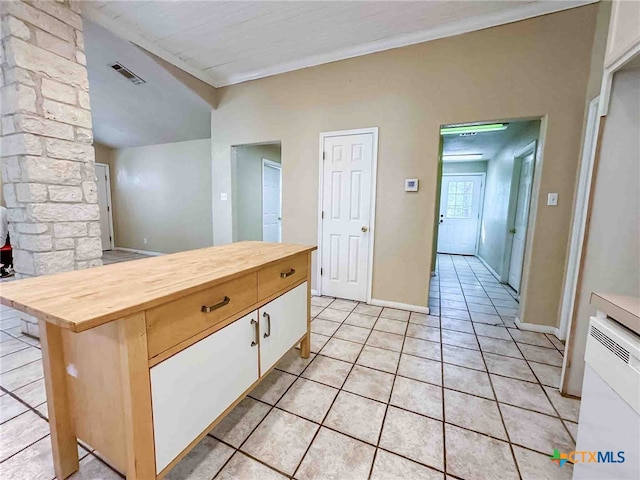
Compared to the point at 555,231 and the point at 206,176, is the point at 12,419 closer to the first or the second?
the point at 555,231

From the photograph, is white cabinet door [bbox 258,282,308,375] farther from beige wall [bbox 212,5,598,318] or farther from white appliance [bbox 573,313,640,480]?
beige wall [bbox 212,5,598,318]

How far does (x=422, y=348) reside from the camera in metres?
2.22

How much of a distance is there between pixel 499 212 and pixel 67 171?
5972mm

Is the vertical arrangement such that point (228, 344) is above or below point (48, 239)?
below

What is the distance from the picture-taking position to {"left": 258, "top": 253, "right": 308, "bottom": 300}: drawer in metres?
1.45

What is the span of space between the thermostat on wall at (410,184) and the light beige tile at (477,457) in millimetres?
2127

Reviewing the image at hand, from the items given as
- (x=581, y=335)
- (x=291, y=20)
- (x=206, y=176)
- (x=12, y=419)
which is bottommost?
(x=12, y=419)

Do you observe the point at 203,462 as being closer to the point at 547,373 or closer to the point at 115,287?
the point at 115,287

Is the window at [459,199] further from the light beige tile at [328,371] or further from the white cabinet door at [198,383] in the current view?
the white cabinet door at [198,383]

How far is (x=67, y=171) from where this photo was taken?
2129 millimetres

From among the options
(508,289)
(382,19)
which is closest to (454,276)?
(508,289)

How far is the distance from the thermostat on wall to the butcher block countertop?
194 cm

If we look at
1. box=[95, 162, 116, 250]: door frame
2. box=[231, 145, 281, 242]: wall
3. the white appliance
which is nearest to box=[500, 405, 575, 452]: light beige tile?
the white appliance

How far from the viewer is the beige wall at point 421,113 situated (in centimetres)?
233
